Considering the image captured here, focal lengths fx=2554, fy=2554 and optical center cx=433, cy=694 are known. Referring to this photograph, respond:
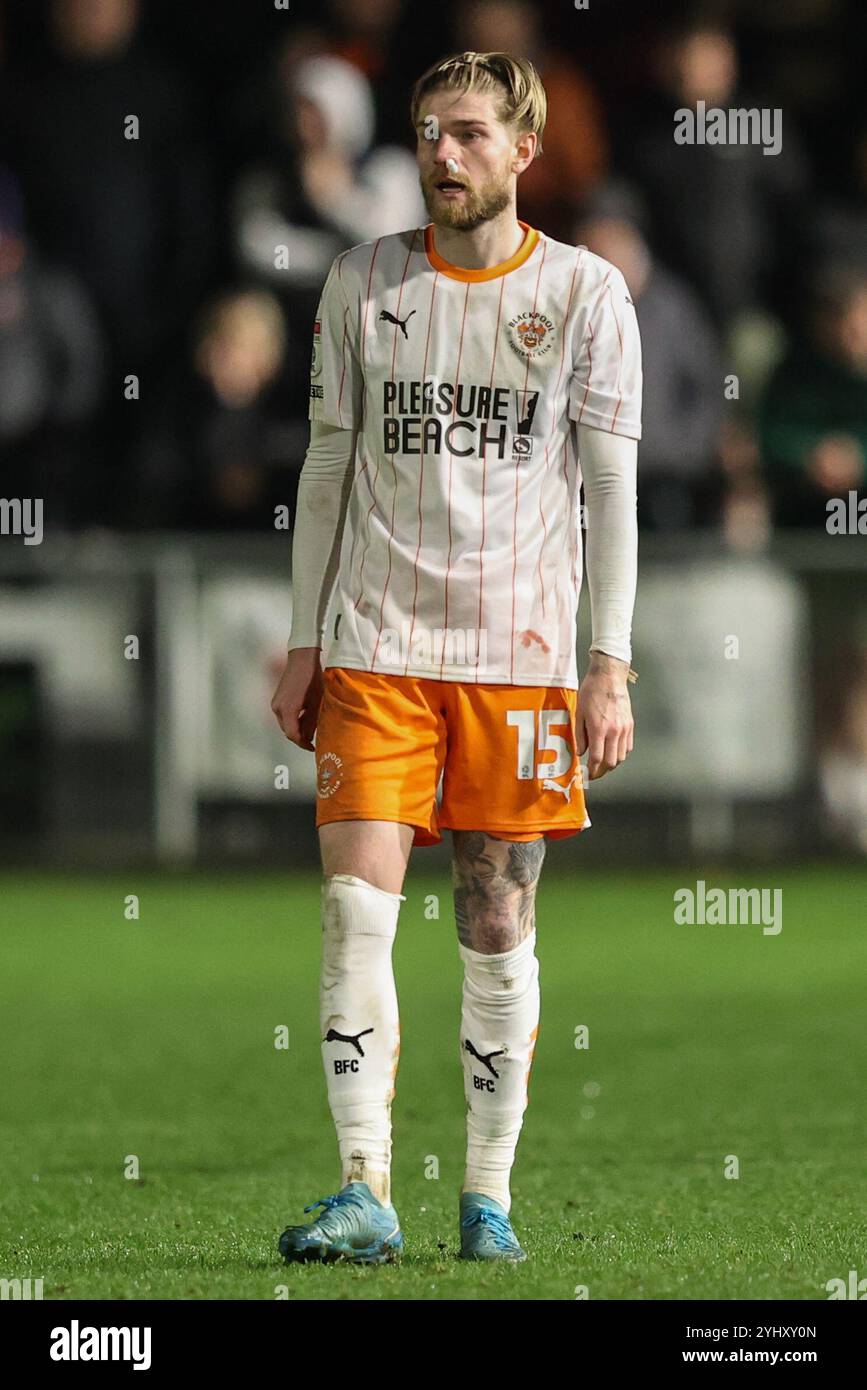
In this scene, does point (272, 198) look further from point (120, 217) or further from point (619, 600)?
point (619, 600)

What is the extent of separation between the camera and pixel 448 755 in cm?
479

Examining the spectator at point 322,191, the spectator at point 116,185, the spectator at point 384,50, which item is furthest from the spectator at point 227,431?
the spectator at point 384,50

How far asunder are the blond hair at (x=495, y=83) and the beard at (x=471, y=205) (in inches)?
4.8

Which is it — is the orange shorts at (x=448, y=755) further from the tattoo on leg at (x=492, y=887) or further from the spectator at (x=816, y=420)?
the spectator at (x=816, y=420)

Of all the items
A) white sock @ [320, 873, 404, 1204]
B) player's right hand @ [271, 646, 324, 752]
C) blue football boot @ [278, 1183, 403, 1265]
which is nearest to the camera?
blue football boot @ [278, 1183, 403, 1265]

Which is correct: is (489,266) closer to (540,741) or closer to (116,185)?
(540,741)

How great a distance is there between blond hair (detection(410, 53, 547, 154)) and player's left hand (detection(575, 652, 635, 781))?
1.01m

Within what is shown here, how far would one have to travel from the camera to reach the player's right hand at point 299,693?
4.89 metres

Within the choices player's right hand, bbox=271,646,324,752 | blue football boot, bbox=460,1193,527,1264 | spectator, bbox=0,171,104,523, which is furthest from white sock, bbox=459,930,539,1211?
spectator, bbox=0,171,104,523

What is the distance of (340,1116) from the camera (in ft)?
15.2

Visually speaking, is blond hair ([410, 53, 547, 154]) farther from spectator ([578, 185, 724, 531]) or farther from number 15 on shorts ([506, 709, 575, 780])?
spectator ([578, 185, 724, 531])

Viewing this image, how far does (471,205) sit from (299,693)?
Answer: 0.98m

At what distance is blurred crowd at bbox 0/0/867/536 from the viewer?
13.7 metres

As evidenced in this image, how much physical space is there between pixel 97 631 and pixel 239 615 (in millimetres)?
721
